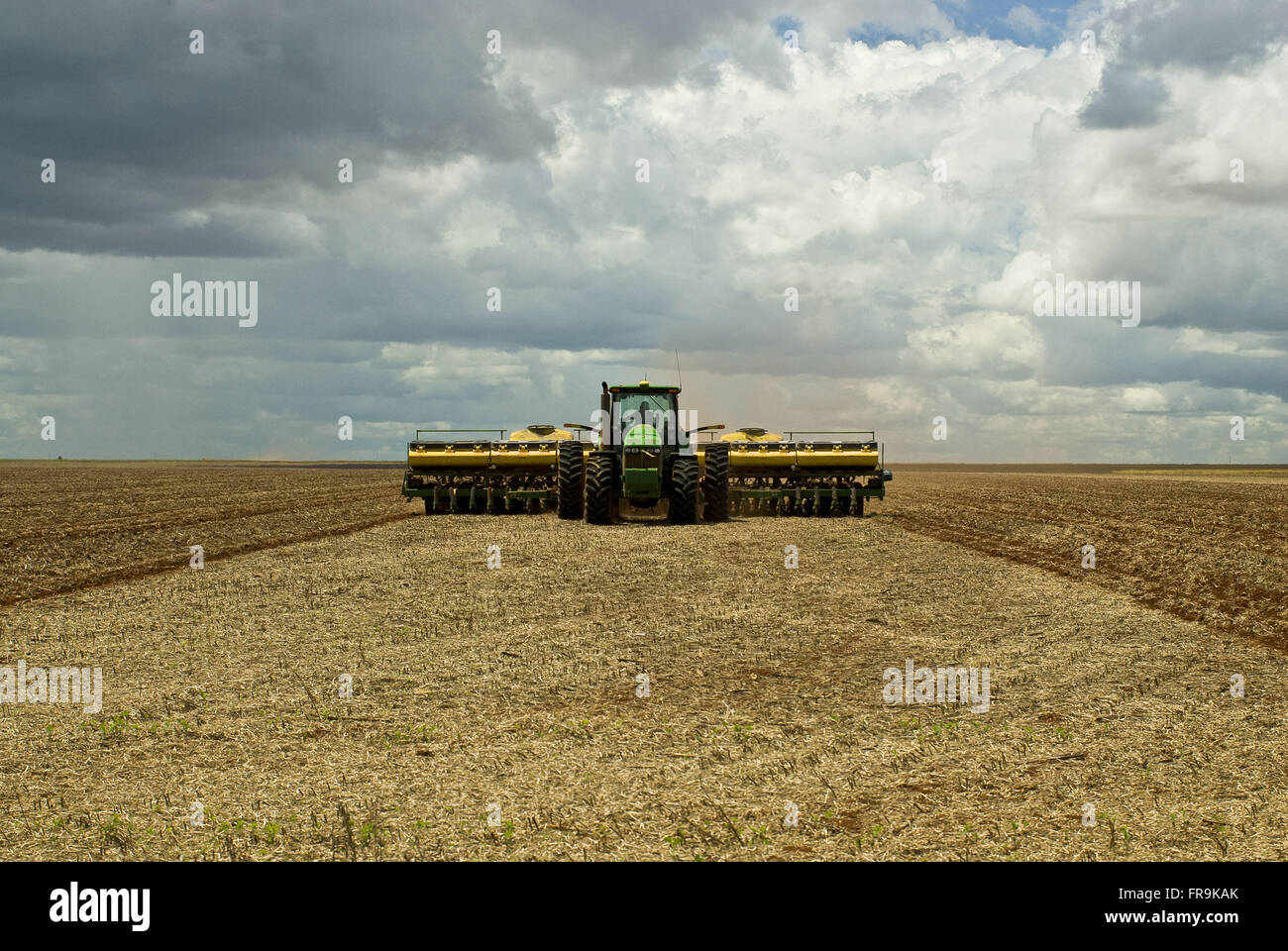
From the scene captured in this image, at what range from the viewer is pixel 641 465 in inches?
1042

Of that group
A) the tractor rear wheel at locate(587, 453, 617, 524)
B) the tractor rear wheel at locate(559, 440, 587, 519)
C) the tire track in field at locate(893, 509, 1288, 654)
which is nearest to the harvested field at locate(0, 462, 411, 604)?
the tractor rear wheel at locate(559, 440, 587, 519)

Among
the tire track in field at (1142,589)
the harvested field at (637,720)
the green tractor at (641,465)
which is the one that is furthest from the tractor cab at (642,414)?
the harvested field at (637,720)

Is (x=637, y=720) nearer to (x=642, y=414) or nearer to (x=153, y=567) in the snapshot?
(x=153, y=567)

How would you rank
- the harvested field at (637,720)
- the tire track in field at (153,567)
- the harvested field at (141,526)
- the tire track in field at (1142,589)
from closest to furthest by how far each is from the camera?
the harvested field at (637,720) → the tire track in field at (1142,589) → the tire track in field at (153,567) → the harvested field at (141,526)

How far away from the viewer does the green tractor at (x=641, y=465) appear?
86.4ft

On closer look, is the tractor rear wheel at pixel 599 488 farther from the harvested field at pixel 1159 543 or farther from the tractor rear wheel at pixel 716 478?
the harvested field at pixel 1159 543

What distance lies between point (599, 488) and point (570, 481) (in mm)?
1920

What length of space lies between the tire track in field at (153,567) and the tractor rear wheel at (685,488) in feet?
26.3

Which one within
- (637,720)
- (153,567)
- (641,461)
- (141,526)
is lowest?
(637,720)

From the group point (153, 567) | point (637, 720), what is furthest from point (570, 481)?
point (637, 720)
